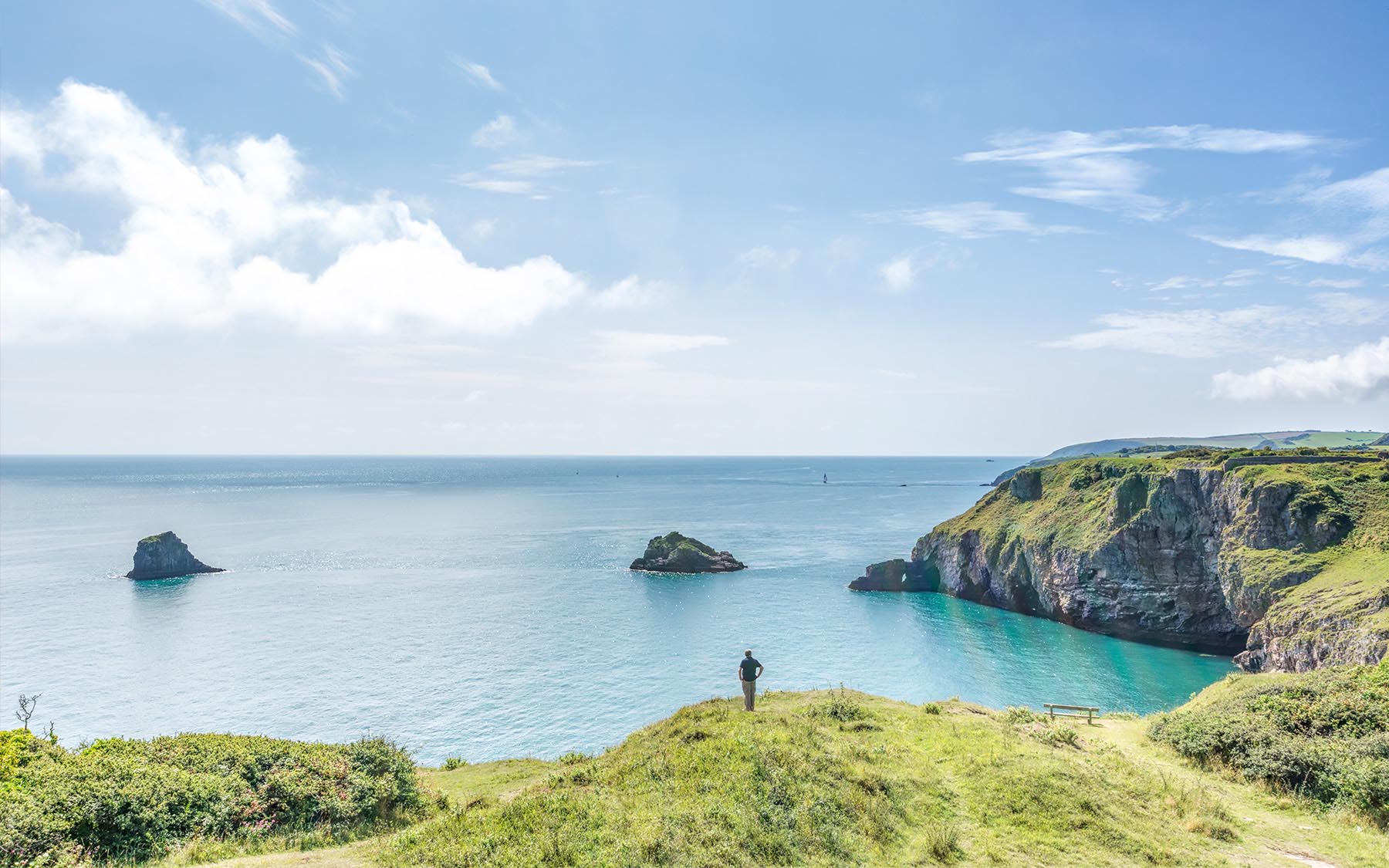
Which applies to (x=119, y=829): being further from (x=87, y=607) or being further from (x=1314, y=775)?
(x=87, y=607)

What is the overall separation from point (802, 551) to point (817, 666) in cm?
6034

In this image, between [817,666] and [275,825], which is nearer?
[275,825]

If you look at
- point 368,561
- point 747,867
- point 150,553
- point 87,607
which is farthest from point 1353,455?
point 150,553

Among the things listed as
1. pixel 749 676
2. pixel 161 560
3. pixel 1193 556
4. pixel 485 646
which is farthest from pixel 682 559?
pixel 749 676


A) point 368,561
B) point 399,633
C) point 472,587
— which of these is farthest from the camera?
point 368,561

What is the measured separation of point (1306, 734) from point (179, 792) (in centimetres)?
2951

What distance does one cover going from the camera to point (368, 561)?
111875 millimetres

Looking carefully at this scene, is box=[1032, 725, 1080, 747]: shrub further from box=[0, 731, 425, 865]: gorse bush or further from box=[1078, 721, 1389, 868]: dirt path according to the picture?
box=[0, 731, 425, 865]: gorse bush

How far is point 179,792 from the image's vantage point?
47.1 feet

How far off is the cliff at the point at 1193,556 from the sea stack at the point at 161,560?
101929mm

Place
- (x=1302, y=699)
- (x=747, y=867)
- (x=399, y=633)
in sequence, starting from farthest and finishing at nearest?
(x=399, y=633) → (x=1302, y=699) → (x=747, y=867)

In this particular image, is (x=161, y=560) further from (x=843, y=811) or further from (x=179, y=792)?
(x=843, y=811)

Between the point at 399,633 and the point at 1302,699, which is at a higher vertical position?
the point at 1302,699

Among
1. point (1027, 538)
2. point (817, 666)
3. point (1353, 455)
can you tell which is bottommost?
point (817, 666)
